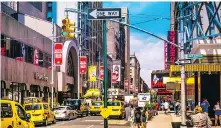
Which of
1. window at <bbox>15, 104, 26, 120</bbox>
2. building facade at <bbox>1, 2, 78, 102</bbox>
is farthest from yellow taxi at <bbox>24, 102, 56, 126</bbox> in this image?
window at <bbox>15, 104, 26, 120</bbox>

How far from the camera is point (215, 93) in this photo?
3272 centimetres

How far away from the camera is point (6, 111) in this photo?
678 inches

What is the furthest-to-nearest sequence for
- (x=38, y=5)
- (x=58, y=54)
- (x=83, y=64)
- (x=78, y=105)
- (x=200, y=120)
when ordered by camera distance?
(x=38, y=5) → (x=83, y=64) → (x=58, y=54) → (x=78, y=105) → (x=200, y=120)

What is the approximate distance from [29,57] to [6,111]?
36.6 metres

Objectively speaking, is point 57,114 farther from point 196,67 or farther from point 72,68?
point 72,68

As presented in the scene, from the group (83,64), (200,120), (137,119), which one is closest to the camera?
(200,120)

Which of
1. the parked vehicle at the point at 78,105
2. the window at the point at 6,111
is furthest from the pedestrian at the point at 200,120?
the parked vehicle at the point at 78,105

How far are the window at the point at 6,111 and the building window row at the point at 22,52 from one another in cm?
2527

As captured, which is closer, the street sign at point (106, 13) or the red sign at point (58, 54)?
the street sign at point (106, 13)

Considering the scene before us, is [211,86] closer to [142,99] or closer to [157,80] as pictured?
[142,99]

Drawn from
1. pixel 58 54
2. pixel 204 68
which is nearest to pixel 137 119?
pixel 204 68

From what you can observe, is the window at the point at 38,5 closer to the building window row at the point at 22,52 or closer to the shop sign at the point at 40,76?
the building window row at the point at 22,52

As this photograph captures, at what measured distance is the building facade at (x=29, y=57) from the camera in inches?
1702

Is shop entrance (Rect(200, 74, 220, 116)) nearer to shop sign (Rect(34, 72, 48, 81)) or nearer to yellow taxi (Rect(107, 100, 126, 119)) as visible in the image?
yellow taxi (Rect(107, 100, 126, 119))
